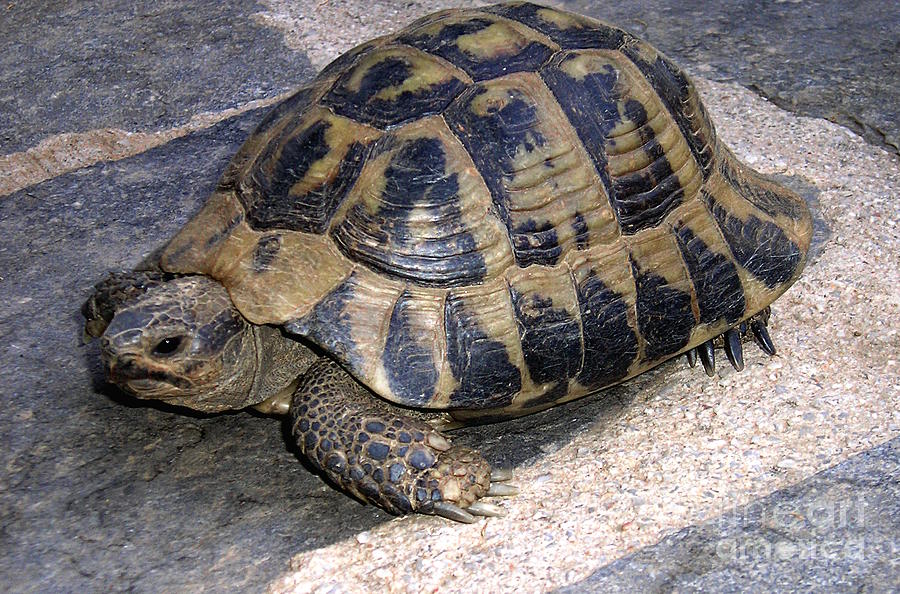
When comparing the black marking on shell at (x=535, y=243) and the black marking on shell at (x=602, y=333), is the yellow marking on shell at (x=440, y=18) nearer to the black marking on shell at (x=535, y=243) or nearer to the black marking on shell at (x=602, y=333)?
the black marking on shell at (x=535, y=243)

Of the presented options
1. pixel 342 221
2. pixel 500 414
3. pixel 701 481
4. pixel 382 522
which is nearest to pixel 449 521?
pixel 382 522

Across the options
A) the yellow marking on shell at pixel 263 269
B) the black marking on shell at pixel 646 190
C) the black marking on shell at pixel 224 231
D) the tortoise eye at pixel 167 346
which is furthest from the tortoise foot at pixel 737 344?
the tortoise eye at pixel 167 346

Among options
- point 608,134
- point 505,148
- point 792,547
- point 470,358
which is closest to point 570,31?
point 608,134

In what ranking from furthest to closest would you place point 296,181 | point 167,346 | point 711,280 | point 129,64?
point 129,64 → point 711,280 → point 296,181 → point 167,346

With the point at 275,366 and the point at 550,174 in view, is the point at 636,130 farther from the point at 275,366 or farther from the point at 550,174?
the point at 275,366

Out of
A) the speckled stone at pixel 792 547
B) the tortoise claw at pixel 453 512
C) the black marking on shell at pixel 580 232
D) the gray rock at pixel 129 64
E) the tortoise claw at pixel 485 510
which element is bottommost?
the speckled stone at pixel 792 547
